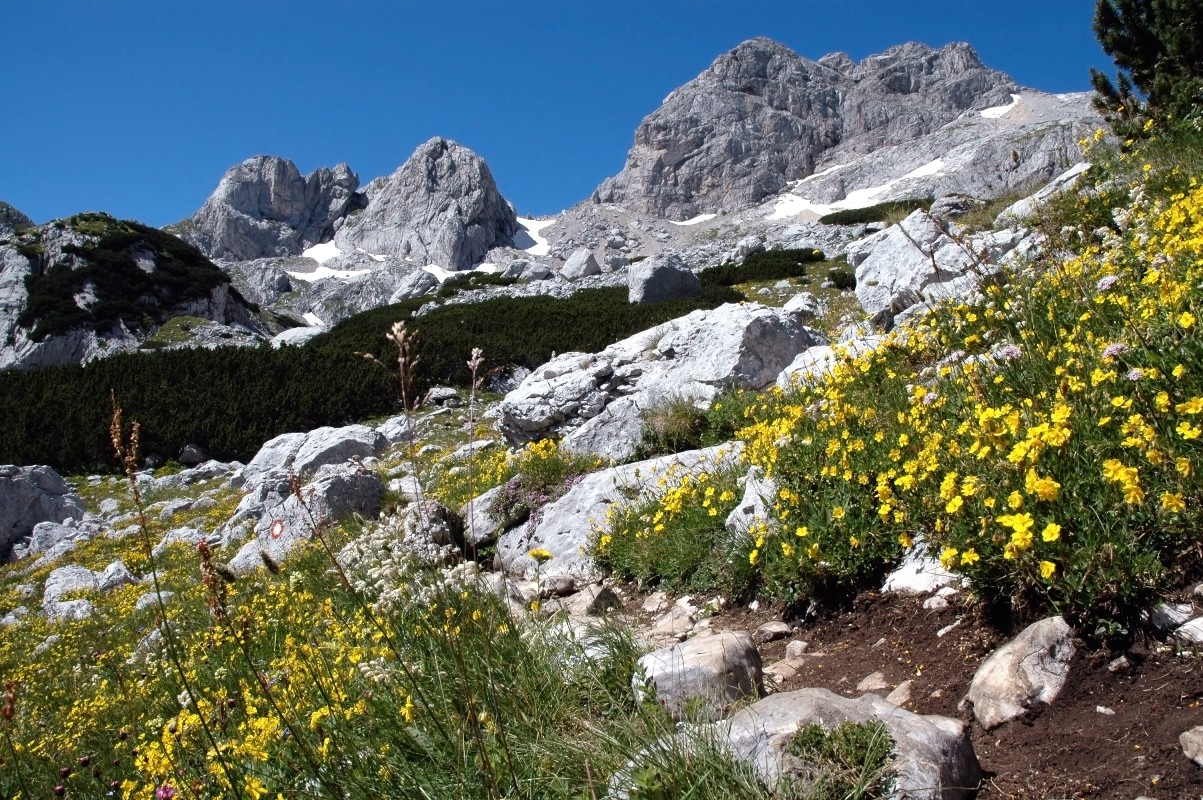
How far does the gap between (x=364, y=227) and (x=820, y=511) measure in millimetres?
136137

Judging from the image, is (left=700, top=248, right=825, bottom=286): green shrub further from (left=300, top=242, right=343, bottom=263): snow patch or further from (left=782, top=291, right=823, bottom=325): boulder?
(left=300, top=242, right=343, bottom=263): snow patch

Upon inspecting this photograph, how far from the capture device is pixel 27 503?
15.7m

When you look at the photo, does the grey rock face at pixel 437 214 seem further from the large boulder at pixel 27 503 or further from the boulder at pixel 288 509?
the boulder at pixel 288 509

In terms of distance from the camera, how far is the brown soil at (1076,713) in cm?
218

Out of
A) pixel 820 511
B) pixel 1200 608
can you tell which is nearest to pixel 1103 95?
pixel 820 511

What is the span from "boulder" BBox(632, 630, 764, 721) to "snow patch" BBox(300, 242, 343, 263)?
133111mm

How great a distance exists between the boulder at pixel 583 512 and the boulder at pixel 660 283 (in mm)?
25523

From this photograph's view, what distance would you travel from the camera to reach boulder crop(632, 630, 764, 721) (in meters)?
3.01

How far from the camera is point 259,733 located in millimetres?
2951

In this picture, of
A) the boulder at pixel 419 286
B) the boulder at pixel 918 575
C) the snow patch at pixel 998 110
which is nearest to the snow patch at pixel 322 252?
the boulder at pixel 419 286

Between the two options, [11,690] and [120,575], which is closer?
[11,690]

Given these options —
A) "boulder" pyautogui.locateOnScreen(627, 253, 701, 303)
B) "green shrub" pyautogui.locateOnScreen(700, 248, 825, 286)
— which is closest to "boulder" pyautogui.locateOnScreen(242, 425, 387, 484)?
"boulder" pyautogui.locateOnScreen(627, 253, 701, 303)

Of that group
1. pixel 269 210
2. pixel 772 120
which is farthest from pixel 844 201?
pixel 269 210

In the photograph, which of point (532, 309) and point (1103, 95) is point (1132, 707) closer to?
point (1103, 95)
